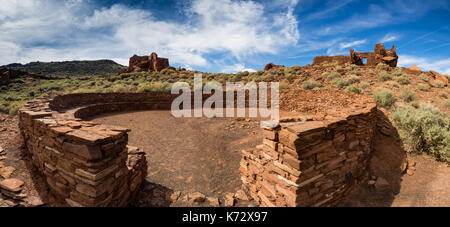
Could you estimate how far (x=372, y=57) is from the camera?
24.2 meters

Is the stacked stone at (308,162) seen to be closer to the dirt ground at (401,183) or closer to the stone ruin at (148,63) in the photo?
the dirt ground at (401,183)

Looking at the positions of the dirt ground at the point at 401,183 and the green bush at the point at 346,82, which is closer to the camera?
the dirt ground at the point at 401,183

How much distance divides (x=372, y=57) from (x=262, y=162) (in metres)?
28.9

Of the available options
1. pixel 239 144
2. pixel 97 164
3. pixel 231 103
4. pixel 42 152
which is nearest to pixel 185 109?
pixel 231 103

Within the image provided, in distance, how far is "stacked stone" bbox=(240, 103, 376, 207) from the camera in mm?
2852

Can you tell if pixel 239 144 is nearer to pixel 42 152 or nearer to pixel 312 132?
pixel 312 132

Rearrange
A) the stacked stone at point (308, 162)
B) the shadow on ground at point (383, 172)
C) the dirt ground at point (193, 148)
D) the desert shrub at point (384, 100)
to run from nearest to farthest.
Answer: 1. the stacked stone at point (308, 162)
2. the shadow on ground at point (383, 172)
3. the dirt ground at point (193, 148)
4. the desert shrub at point (384, 100)

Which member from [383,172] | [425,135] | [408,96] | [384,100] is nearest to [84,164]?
[383,172]

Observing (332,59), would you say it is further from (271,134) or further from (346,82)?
(271,134)

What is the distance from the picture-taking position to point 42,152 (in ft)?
11.5

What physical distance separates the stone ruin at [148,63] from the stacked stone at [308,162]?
38708 millimetres

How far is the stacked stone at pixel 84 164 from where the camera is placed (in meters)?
2.59

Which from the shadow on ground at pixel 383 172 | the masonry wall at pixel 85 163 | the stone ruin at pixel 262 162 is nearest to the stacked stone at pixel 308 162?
the stone ruin at pixel 262 162
